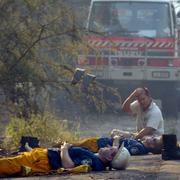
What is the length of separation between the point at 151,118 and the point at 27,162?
3002 mm

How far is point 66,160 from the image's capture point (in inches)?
382

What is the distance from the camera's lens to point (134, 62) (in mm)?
20594

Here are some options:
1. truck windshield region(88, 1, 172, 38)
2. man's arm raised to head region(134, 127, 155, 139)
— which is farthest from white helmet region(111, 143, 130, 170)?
truck windshield region(88, 1, 172, 38)

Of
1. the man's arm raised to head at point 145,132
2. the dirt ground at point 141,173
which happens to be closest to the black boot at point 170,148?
the dirt ground at point 141,173

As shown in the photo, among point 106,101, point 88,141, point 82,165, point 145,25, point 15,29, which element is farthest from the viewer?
point 145,25

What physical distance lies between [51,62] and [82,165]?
14.0 feet

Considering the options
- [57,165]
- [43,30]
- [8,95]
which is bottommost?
[57,165]

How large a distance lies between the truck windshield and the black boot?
971cm

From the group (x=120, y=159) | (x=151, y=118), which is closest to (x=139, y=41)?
(x=151, y=118)

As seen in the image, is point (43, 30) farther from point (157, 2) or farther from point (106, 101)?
point (157, 2)

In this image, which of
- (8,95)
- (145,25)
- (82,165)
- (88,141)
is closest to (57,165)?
(82,165)

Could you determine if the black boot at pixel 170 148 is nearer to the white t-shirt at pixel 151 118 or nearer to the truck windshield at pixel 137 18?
the white t-shirt at pixel 151 118

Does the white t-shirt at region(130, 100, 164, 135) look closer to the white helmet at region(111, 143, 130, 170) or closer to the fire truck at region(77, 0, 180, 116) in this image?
the white helmet at region(111, 143, 130, 170)

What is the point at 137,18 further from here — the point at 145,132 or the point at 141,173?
the point at 141,173
